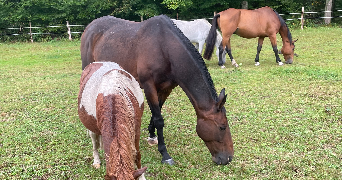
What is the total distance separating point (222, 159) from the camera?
3053 millimetres

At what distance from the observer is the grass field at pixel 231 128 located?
323 centimetres

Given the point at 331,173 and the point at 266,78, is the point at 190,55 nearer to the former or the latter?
the point at 331,173

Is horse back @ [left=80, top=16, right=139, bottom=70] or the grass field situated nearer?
Result: the grass field

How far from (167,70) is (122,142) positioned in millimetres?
1574

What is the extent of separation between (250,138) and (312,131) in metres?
0.98

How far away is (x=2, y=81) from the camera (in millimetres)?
7926

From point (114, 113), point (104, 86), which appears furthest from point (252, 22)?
point (114, 113)

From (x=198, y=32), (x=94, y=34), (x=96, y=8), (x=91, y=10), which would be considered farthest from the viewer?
(x=96, y=8)

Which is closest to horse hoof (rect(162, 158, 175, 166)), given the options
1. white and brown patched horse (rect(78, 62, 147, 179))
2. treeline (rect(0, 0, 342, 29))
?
white and brown patched horse (rect(78, 62, 147, 179))

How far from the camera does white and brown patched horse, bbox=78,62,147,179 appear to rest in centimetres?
171

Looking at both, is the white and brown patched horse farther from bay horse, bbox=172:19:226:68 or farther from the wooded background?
the wooded background

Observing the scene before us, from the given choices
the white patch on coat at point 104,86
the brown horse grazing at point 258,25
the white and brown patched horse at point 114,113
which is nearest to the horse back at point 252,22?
the brown horse grazing at point 258,25

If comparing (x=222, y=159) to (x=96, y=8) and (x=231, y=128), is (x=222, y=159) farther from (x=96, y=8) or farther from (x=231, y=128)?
(x=96, y=8)

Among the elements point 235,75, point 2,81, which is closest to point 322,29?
point 235,75
